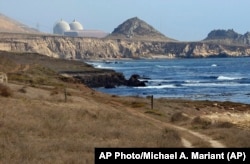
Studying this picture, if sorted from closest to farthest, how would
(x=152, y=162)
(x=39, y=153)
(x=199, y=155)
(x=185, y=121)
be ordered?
1. (x=152, y=162)
2. (x=199, y=155)
3. (x=39, y=153)
4. (x=185, y=121)

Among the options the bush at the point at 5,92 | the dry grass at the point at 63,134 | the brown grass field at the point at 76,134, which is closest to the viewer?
the dry grass at the point at 63,134

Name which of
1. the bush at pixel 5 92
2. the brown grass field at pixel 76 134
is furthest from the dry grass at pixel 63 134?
the bush at pixel 5 92

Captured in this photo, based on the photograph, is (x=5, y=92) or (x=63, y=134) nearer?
(x=63, y=134)

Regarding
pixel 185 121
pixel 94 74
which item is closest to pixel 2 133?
pixel 185 121

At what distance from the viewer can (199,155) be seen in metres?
12.4

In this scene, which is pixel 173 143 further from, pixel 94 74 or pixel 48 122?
pixel 94 74

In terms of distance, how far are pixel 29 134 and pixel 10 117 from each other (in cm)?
328

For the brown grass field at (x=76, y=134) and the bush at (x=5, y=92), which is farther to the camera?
the bush at (x=5, y=92)

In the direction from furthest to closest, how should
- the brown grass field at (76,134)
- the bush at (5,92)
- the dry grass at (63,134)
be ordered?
1. the bush at (5,92)
2. the brown grass field at (76,134)
3. the dry grass at (63,134)

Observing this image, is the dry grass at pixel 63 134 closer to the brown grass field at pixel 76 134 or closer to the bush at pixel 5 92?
the brown grass field at pixel 76 134

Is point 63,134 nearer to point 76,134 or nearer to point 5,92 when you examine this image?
point 76,134

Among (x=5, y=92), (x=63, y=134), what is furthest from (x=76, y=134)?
(x=5, y=92)

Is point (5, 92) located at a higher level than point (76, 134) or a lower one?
lower

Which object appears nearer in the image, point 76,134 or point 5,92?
point 76,134
